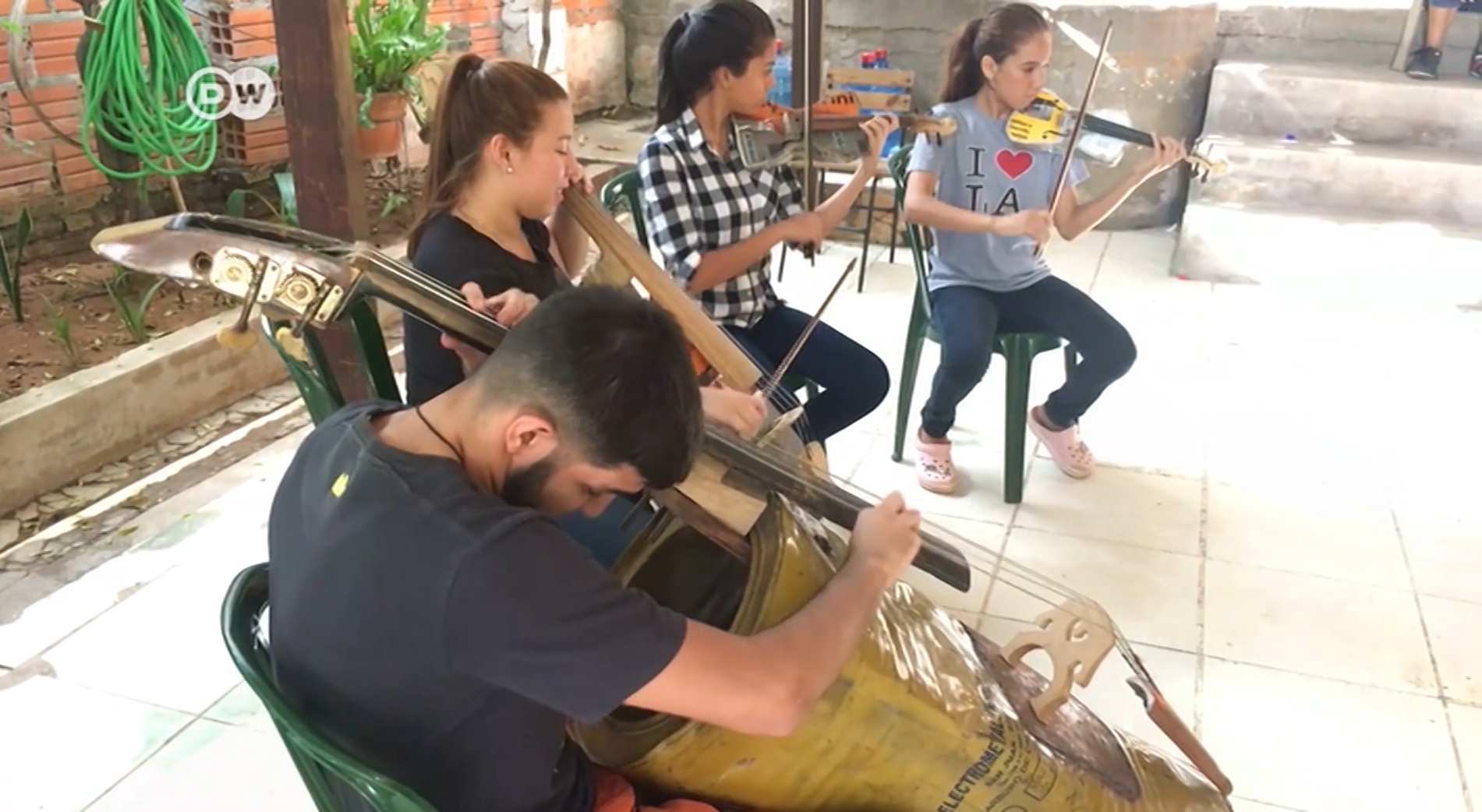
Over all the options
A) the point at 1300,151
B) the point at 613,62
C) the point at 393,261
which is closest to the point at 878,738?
the point at 393,261

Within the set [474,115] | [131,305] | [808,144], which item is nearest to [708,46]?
[808,144]

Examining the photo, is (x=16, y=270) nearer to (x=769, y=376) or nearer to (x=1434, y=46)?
(x=769, y=376)

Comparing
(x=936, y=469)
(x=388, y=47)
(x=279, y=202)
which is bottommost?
(x=936, y=469)

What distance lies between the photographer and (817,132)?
216 centimetres

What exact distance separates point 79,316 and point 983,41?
86.8 inches

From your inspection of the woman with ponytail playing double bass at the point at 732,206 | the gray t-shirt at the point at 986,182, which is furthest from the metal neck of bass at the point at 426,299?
the gray t-shirt at the point at 986,182

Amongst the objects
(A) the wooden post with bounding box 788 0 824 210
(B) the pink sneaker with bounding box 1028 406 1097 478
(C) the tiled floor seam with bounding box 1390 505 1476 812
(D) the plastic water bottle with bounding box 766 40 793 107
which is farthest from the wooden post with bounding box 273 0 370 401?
(D) the plastic water bottle with bounding box 766 40 793 107

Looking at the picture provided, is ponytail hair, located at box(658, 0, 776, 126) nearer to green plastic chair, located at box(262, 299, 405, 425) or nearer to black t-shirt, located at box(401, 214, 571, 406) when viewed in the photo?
black t-shirt, located at box(401, 214, 571, 406)

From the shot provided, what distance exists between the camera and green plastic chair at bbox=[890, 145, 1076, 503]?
234 cm

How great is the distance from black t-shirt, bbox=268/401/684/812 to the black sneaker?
436 cm

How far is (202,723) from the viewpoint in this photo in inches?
67.4

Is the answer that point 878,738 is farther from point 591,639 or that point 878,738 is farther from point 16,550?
point 16,550

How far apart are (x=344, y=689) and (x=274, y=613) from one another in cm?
10

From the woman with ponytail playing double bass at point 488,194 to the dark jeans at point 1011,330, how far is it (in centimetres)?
94
